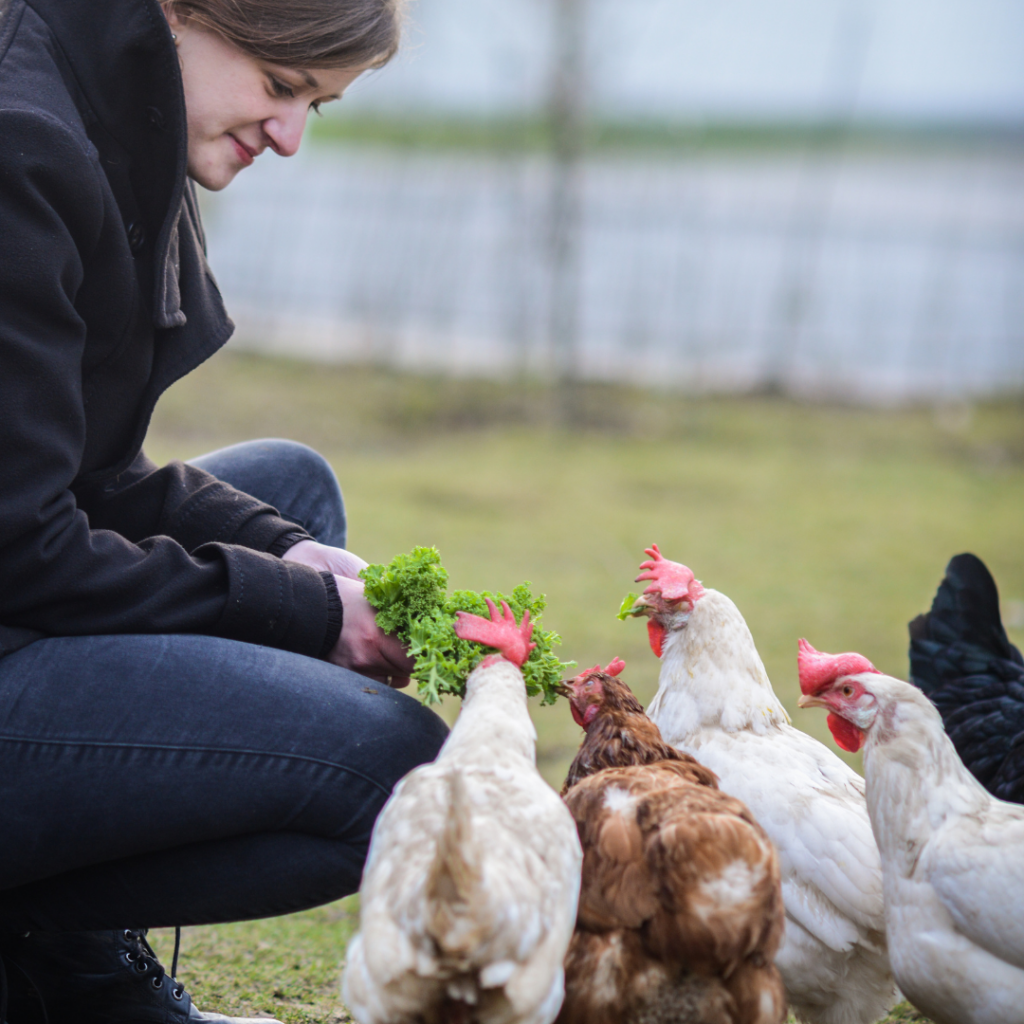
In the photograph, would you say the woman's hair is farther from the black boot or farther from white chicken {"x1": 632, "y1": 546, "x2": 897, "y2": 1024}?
the black boot

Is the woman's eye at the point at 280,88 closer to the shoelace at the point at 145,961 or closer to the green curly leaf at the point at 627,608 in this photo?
the green curly leaf at the point at 627,608

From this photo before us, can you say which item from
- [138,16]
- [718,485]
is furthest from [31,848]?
[718,485]

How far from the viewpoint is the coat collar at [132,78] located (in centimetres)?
157

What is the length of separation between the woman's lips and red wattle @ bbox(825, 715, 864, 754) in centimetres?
145

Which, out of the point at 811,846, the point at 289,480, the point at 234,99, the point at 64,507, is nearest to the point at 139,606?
the point at 64,507

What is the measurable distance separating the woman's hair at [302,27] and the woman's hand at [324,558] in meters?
0.82

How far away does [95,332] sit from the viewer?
1651 millimetres

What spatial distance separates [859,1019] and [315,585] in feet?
4.12

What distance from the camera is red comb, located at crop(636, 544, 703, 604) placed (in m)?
2.27

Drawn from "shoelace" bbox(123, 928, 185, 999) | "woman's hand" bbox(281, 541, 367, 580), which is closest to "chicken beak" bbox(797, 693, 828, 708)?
"woman's hand" bbox(281, 541, 367, 580)

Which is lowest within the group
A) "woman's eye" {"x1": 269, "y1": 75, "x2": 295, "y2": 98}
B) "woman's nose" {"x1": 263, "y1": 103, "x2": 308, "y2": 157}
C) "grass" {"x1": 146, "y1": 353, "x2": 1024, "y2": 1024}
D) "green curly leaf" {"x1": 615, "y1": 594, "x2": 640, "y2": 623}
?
"grass" {"x1": 146, "y1": 353, "x2": 1024, "y2": 1024}

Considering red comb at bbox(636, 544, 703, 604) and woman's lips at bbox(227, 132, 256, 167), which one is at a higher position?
woman's lips at bbox(227, 132, 256, 167)

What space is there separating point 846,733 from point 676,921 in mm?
618

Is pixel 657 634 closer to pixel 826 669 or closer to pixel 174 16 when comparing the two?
pixel 826 669
